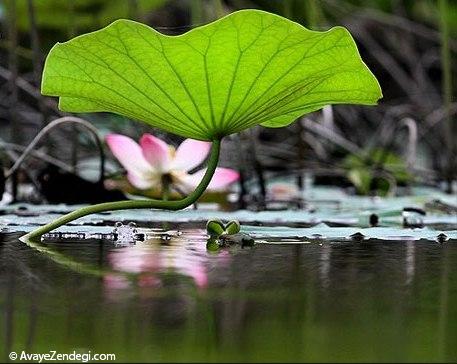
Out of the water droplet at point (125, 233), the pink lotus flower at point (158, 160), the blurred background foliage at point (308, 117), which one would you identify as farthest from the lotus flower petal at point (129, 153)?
the water droplet at point (125, 233)

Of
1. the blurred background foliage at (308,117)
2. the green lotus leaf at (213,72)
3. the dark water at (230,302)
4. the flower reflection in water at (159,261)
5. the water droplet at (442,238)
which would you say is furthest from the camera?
the blurred background foliage at (308,117)

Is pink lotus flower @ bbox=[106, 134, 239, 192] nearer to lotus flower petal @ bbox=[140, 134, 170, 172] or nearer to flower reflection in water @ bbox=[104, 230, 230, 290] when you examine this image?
lotus flower petal @ bbox=[140, 134, 170, 172]

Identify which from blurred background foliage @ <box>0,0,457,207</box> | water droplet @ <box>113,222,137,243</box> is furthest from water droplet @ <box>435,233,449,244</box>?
blurred background foliage @ <box>0,0,457,207</box>

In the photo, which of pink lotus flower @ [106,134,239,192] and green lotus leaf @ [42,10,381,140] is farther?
pink lotus flower @ [106,134,239,192]

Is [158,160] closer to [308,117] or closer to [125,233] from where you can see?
[125,233]

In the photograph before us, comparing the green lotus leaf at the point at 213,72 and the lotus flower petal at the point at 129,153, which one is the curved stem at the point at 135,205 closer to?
the green lotus leaf at the point at 213,72

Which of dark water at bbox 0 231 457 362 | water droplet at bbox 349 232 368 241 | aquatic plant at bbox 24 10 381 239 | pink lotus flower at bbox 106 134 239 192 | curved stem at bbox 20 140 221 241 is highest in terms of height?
aquatic plant at bbox 24 10 381 239
